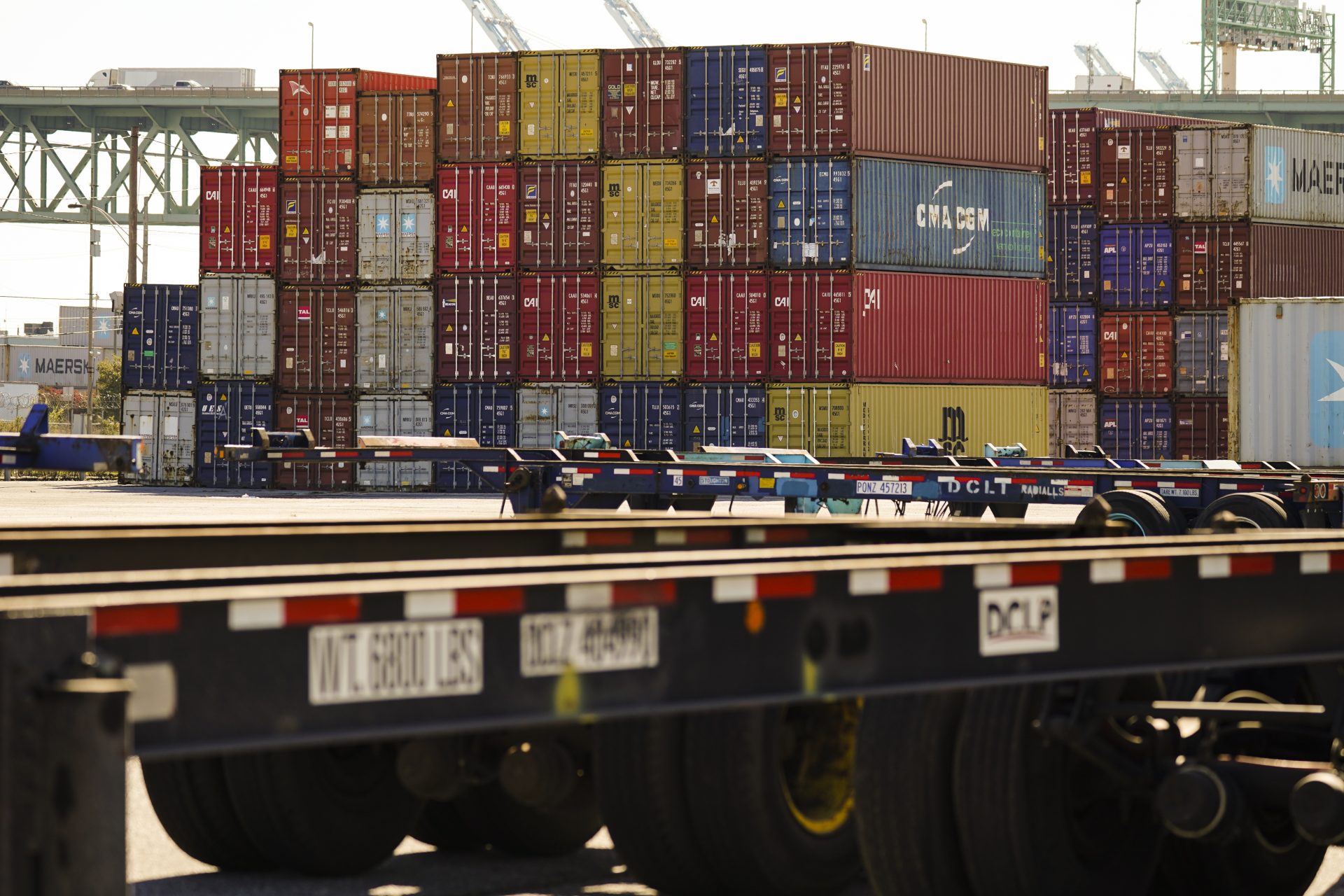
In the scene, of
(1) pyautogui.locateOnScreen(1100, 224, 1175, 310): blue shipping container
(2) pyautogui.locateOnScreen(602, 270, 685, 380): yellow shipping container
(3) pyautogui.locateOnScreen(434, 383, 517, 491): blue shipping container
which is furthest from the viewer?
(1) pyautogui.locateOnScreen(1100, 224, 1175, 310): blue shipping container

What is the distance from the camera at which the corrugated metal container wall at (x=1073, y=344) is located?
160 ft

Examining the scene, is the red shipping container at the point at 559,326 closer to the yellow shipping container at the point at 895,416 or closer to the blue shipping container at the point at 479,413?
the blue shipping container at the point at 479,413

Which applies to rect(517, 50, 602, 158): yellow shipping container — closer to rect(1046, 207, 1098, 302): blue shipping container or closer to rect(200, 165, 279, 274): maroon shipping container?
rect(200, 165, 279, 274): maroon shipping container

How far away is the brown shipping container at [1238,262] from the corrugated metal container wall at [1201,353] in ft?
1.50

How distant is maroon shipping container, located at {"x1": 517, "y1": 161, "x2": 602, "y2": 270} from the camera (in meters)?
45.0

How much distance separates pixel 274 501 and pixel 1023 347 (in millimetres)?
20595

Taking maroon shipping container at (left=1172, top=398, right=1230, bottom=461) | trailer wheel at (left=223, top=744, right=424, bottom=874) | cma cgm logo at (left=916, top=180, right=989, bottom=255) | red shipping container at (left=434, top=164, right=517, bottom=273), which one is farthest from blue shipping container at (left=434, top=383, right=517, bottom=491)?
trailer wheel at (left=223, top=744, right=424, bottom=874)

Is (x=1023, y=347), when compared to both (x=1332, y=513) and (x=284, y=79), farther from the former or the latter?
(x=1332, y=513)

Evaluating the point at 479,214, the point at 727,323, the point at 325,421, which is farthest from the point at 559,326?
the point at 325,421

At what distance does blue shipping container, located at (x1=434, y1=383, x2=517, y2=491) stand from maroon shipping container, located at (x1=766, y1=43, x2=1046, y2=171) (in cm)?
1023

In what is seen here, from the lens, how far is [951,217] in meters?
44.7

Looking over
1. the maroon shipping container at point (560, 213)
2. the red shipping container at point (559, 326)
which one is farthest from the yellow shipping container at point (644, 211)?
the red shipping container at point (559, 326)

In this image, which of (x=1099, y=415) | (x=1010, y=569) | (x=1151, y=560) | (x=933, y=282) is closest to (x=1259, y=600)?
(x=1151, y=560)

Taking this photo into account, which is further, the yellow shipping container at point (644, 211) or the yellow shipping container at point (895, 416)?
the yellow shipping container at point (644, 211)
